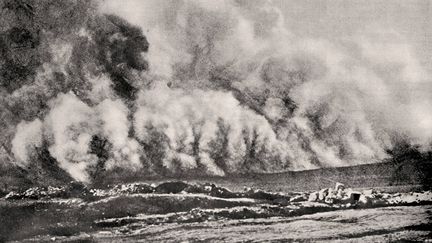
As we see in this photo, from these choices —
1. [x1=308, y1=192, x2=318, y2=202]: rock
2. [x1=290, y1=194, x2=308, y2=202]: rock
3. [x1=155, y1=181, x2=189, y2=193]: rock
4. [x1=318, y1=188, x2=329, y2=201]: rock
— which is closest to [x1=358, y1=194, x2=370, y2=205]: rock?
[x1=318, y1=188, x2=329, y2=201]: rock

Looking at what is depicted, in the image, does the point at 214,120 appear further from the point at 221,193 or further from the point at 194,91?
the point at 221,193

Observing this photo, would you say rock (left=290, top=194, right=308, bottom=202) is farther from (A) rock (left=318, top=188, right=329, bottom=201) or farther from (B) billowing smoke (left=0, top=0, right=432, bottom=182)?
(B) billowing smoke (left=0, top=0, right=432, bottom=182)

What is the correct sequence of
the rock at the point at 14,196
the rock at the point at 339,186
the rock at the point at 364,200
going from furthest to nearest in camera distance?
1. the rock at the point at 14,196
2. the rock at the point at 339,186
3. the rock at the point at 364,200

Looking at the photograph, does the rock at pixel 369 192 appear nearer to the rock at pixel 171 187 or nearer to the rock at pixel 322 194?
the rock at pixel 322 194

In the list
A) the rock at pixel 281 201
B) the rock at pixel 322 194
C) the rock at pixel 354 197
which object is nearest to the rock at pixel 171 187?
the rock at pixel 281 201

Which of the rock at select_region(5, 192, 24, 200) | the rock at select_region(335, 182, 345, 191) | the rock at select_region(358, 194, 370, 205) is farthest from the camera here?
the rock at select_region(5, 192, 24, 200)

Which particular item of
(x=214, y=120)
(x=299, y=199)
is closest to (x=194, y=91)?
(x=214, y=120)
